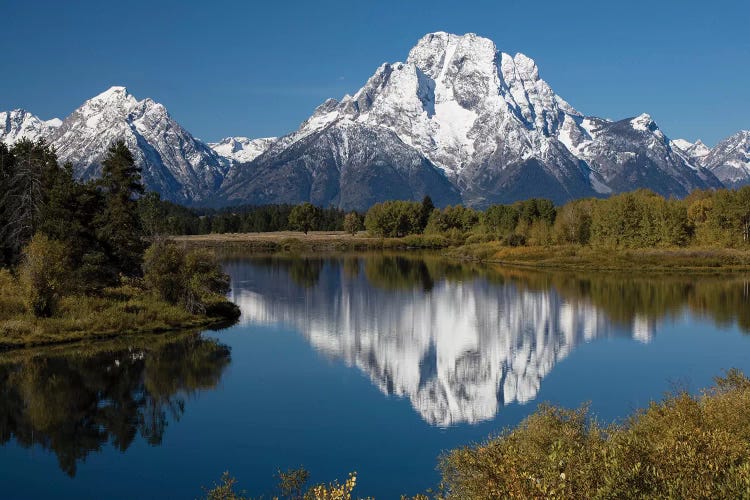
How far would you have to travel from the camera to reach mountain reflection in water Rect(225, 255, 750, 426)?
157ft

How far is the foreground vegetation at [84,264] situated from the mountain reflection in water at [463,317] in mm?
9886

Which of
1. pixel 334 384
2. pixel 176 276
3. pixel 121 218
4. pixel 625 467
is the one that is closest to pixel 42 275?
pixel 176 276

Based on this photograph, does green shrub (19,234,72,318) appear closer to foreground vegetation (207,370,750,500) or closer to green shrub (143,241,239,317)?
green shrub (143,241,239,317)

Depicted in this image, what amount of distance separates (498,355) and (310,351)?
15592mm

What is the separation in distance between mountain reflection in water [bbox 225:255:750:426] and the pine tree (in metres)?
13.9

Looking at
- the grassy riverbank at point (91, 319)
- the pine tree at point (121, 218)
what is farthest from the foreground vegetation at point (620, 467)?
the pine tree at point (121, 218)

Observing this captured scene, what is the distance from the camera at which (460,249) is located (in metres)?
182

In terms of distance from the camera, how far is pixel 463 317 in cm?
7538

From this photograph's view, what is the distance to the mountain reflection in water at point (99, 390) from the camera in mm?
35312

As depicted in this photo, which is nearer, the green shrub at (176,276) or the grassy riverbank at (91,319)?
the grassy riverbank at (91,319)

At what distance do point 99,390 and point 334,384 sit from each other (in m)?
15.1

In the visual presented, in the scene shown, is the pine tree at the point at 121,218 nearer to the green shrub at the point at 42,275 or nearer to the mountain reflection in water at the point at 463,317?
the green shrub at the point at 42,275

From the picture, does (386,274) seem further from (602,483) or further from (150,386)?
(602,483)

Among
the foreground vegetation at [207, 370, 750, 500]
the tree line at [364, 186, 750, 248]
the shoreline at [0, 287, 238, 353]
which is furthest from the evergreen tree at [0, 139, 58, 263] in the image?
the tree line at [364, 186, 750, 248]
